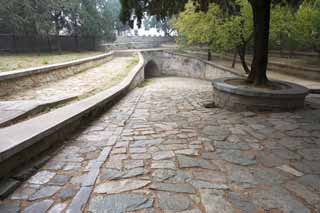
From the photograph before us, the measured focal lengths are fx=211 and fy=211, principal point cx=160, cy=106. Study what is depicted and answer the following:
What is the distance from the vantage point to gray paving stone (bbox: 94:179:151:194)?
6.36 feet

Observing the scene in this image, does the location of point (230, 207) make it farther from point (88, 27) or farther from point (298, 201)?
point (88, 27)

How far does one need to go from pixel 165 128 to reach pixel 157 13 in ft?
14.8

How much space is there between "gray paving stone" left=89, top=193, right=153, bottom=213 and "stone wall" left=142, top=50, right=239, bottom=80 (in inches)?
438

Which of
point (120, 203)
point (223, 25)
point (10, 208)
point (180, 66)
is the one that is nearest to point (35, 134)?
point (10, 208)

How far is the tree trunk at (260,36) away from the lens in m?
4.87

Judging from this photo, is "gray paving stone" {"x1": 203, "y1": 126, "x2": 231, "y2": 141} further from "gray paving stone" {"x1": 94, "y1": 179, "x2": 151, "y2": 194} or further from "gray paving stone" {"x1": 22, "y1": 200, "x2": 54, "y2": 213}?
"gray paving stone" {"x1": 22, "y1": 200, "x2": 54, "y2": 213}

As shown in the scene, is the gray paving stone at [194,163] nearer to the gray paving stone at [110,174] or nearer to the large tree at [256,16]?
the gray paving stone at [110,174]

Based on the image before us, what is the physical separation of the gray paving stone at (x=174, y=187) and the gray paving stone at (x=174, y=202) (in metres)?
0.06

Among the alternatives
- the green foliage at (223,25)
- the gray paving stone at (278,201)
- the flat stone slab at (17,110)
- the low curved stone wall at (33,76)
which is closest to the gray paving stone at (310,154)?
the gray paving stone at (278,201)

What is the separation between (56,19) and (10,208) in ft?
66.5

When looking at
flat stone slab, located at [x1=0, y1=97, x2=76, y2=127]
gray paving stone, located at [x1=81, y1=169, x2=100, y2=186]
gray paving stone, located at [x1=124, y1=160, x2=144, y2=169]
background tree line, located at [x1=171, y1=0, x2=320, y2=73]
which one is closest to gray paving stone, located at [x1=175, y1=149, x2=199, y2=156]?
gray paving stone, located at [x1=124, y1=160, x2=144, y2=169]

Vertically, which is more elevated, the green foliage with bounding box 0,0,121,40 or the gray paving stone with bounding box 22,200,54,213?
the green foliage with bounding box 0,0,121,40

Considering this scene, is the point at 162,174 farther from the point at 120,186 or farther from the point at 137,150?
the point at 137,150

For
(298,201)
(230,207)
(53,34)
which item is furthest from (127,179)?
(53,34)
